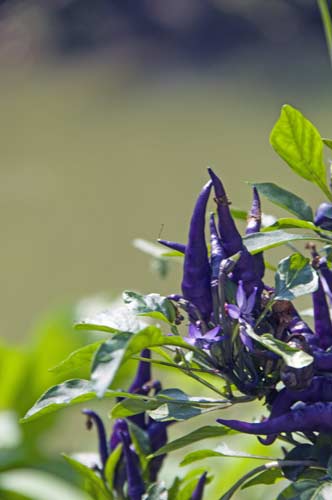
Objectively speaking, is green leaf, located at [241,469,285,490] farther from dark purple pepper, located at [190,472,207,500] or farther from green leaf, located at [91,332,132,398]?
green leaf, located at [91,332,132,398]

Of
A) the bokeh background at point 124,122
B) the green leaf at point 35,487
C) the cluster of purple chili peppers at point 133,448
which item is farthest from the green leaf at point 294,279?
the bokeh background at point 124,122

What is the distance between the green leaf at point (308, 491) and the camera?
43 centimetres

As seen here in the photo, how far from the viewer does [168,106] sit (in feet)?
18.6

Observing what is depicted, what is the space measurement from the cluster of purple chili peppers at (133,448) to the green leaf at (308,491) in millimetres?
108

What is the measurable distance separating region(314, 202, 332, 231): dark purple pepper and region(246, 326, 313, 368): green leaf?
0.10m

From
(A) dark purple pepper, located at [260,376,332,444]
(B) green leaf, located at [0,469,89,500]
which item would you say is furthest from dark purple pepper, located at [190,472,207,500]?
(B) green leaf, located at [0,469,89,500]

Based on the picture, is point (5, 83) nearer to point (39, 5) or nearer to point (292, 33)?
point (39, 5)

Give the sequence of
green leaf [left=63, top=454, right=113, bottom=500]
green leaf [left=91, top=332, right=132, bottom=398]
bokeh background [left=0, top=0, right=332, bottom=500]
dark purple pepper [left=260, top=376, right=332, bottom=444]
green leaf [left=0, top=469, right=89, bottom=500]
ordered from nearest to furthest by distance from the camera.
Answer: green leaf [left=91, top=332, right=132, bottom=398], dark purple pepper [left=260, top=376, right=332, bottom=444], green leaf [left=63, top=454, right=113, bottom=500], green leaf [left=0, top=469, right=89, bottom=500], bokeh background [left=0, top=0, right=332, bottom=500]

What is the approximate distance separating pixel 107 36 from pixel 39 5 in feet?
1.84

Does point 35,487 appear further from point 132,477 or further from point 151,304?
point 151,304

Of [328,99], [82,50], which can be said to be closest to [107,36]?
[82,50]

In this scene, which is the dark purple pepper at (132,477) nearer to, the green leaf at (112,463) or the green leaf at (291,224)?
the green leaf at (112,463)

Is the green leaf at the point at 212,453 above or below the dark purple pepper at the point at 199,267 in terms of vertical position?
below

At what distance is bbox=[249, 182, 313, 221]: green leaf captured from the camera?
1.70 ft
